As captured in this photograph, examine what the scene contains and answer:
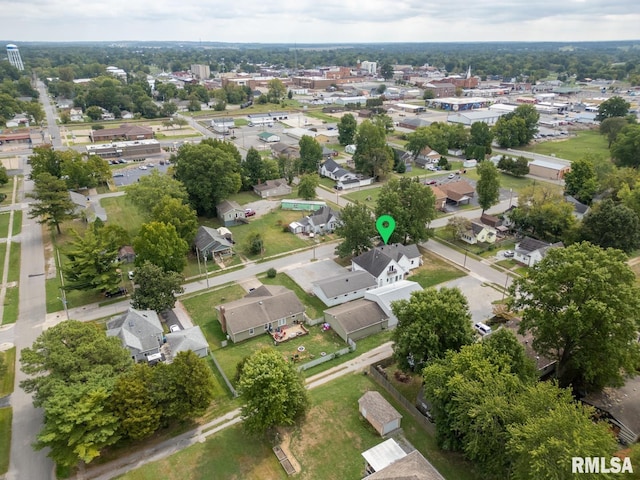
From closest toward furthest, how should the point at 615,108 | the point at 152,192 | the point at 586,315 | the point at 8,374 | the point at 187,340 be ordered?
the point at 586,315, the point at 8,374, the point at 187,340, the point at 152,192, the point at 615,108

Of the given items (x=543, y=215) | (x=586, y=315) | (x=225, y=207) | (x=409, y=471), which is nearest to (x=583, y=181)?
(x=543, y=215)

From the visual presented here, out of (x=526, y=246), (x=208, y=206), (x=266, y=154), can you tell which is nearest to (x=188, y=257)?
(x=208, y=206)

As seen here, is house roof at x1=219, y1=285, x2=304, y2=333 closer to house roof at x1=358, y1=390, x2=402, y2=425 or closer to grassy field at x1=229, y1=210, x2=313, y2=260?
house roof at x1=358, y1=390, x2=402, y2=425

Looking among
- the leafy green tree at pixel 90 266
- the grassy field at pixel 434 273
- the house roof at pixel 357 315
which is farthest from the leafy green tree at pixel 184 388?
the grassy field at pixel 434 273

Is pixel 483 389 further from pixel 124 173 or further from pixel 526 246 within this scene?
pixel 124 173

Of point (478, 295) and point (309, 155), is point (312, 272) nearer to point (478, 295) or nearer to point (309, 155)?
point (478, 295)

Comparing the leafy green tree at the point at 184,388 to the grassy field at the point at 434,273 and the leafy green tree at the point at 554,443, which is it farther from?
the grassy field at the point at 434,273
